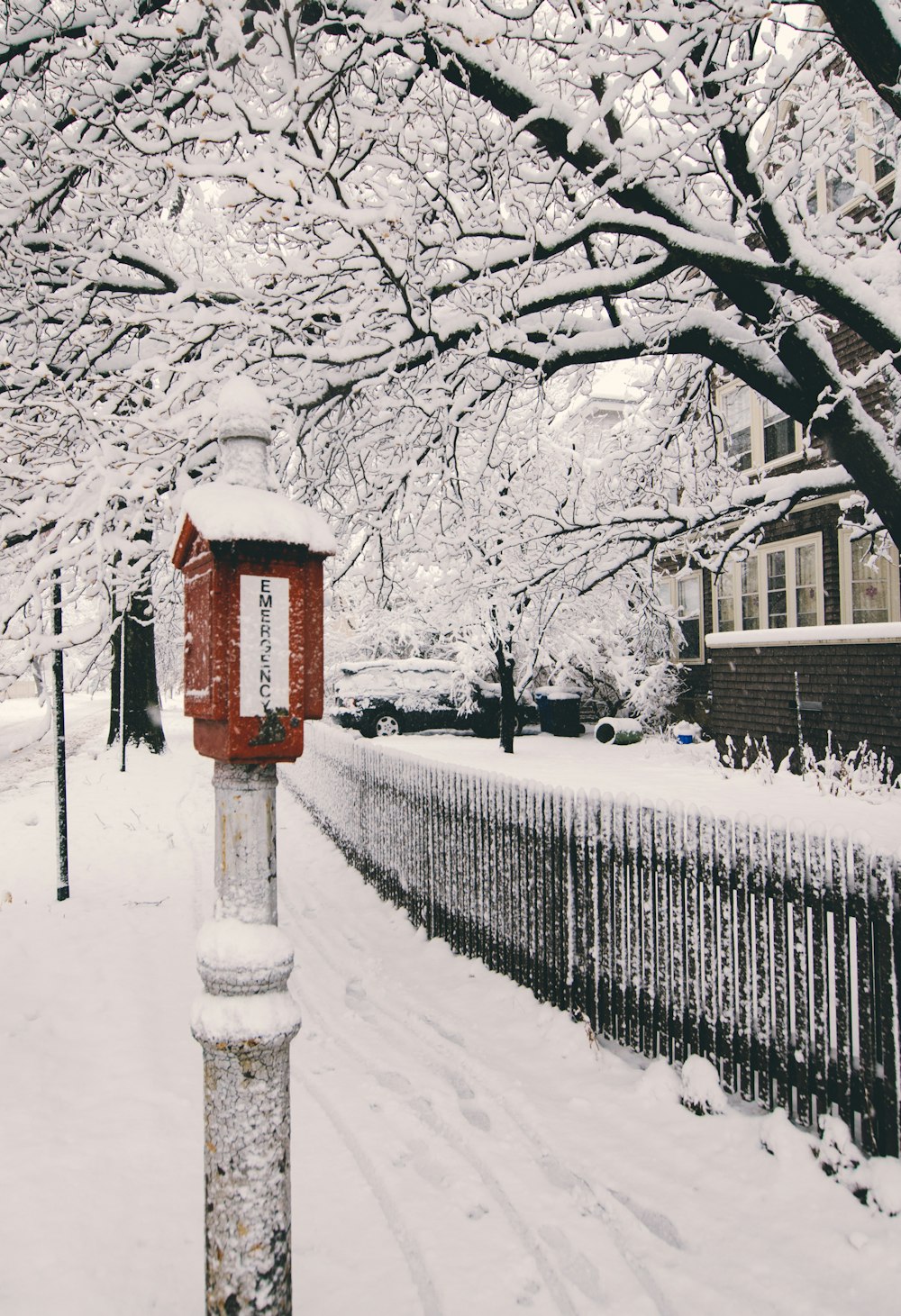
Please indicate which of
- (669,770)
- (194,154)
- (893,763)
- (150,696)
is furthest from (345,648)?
(194,154)

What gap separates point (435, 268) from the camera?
553 centimetres

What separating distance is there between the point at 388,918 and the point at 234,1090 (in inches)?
207

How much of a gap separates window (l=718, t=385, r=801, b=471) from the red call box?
1511 cm

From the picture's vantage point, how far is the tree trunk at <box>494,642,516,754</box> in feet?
59.3

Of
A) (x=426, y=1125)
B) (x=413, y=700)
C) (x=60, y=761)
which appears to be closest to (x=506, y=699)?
(x=413, y=700)

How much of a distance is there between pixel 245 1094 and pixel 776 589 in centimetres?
1634

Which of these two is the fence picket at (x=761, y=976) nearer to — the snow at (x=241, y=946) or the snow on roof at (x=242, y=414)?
the snow at (x=241, y=946)

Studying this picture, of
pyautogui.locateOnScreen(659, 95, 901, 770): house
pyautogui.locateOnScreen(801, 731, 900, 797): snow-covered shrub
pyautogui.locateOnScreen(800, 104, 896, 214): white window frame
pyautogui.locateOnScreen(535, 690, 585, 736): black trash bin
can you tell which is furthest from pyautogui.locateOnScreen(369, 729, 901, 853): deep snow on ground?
pyautogui.locateOnScreen(800, 104, 896, 214): white window frame

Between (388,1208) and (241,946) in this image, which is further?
(388,1208)

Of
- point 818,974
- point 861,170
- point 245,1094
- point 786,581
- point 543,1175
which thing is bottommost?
point 543,1175

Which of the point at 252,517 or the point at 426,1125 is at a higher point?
the point at 252,517

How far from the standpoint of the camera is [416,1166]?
3316 millimetres

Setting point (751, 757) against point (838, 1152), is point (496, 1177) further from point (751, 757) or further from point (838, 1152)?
point (751, 757)

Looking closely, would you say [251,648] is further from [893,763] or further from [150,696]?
[150,696]
